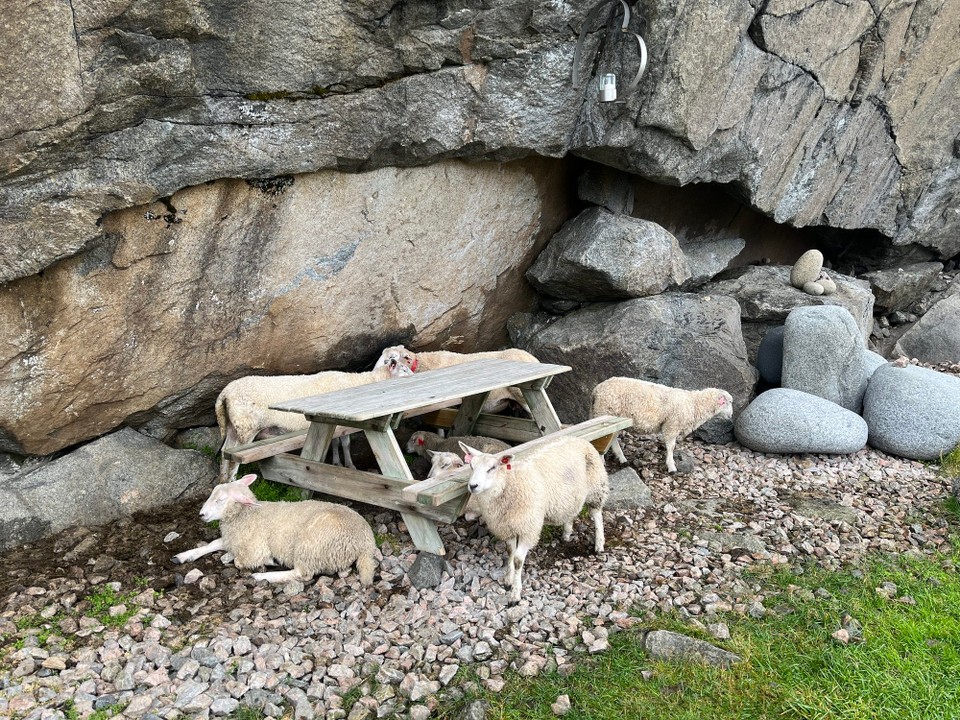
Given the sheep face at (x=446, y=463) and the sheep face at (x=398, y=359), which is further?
the sheep face at (x=398, y=359)

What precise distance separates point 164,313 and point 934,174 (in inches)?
434

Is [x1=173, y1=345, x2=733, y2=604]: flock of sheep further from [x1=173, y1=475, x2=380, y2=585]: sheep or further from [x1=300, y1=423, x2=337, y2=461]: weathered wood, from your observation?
[x1=300, y1=423, x2=337, y2=461]: weathered wood

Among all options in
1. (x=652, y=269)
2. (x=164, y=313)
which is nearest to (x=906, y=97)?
(x=652, y=269)

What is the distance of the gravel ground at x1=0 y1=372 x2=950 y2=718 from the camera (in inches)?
150

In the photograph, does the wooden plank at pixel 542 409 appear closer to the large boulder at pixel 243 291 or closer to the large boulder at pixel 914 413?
the large boulder at pixel 243 291

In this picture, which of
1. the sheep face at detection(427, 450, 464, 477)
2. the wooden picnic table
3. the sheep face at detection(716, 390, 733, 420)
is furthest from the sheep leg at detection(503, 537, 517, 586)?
the sheep face at detection(716, 390, 733, 420)

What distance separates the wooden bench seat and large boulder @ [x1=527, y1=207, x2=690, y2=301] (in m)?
2.07

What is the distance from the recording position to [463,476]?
504cm

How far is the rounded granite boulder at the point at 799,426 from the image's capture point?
7.27 m

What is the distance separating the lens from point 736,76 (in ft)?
24.1

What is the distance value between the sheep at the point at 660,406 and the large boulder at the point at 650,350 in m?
0.92

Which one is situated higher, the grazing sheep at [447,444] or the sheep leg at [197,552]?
the grazing sheep at [447,444]

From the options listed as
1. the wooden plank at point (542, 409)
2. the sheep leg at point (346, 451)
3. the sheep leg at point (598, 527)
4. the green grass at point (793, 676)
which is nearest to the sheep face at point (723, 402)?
the wooden plank at point (542, 409)

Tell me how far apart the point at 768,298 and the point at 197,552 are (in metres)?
7.42
